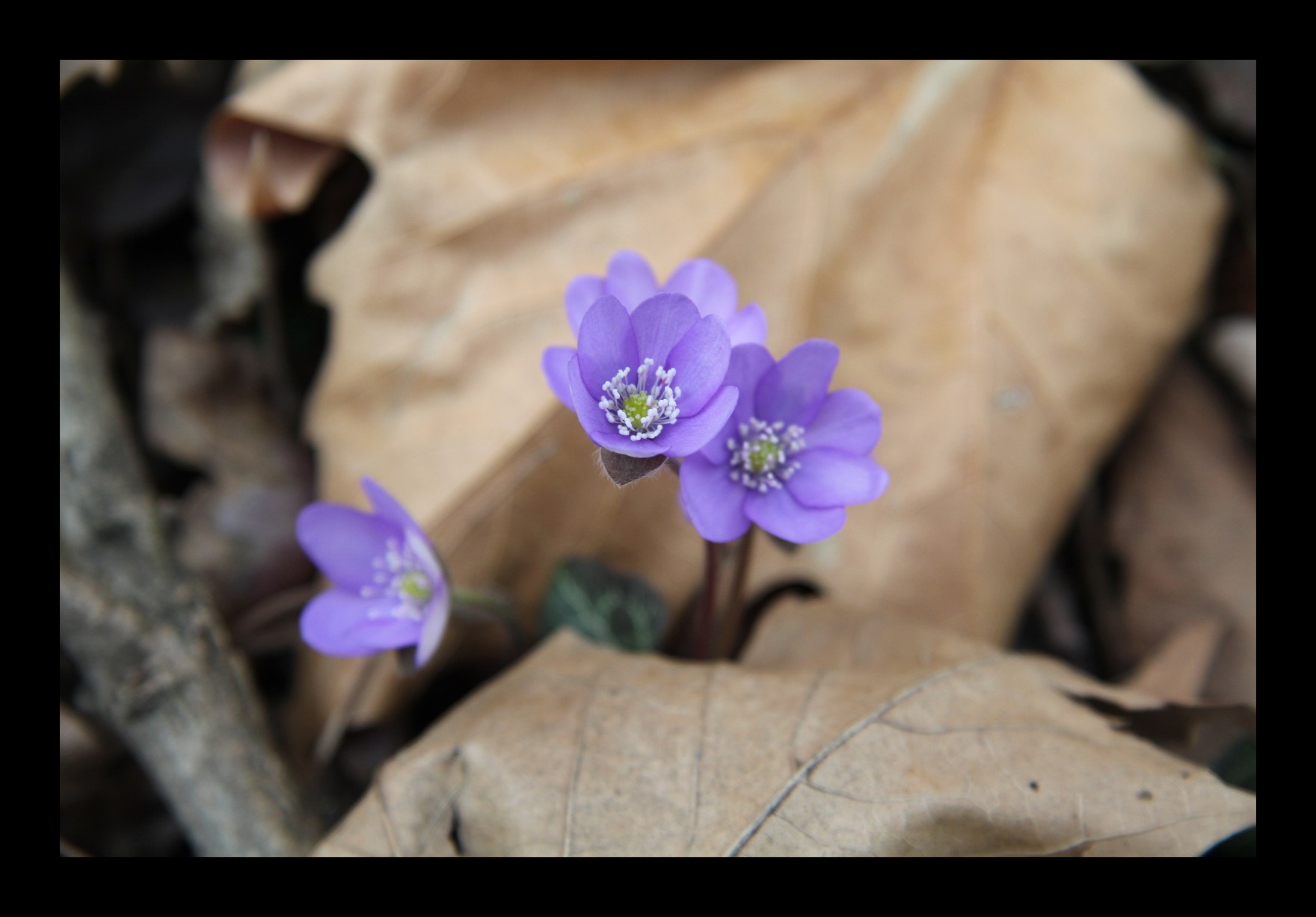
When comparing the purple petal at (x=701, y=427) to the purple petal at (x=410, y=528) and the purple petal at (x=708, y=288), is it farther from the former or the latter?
the purple petal at (x=410, y=528)

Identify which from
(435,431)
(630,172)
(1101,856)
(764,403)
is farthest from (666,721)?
(630,172)

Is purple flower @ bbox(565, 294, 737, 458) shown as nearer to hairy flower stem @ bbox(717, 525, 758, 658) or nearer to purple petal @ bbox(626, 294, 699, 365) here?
purple petal @ bbox(626, 294, 699, 365)

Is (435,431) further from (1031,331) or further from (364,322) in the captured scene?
(1031,331)

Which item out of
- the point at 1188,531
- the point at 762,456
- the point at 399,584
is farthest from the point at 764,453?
the point at 1188,531

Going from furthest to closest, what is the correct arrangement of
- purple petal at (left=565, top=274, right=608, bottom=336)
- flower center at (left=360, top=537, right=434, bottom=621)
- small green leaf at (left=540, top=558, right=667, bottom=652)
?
small green leaf at (left=540, top=558, right=667, bottom=652) < flower center at (left=360, top=537, right=434, bottom=621) < purple petal at (left=565, top=274, right=608, bottom=336)

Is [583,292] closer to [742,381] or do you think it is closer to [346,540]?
[742,381]

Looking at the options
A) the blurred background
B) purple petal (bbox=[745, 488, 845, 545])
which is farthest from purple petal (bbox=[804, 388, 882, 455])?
the blurred background

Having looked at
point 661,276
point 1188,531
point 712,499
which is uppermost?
point 661,276
